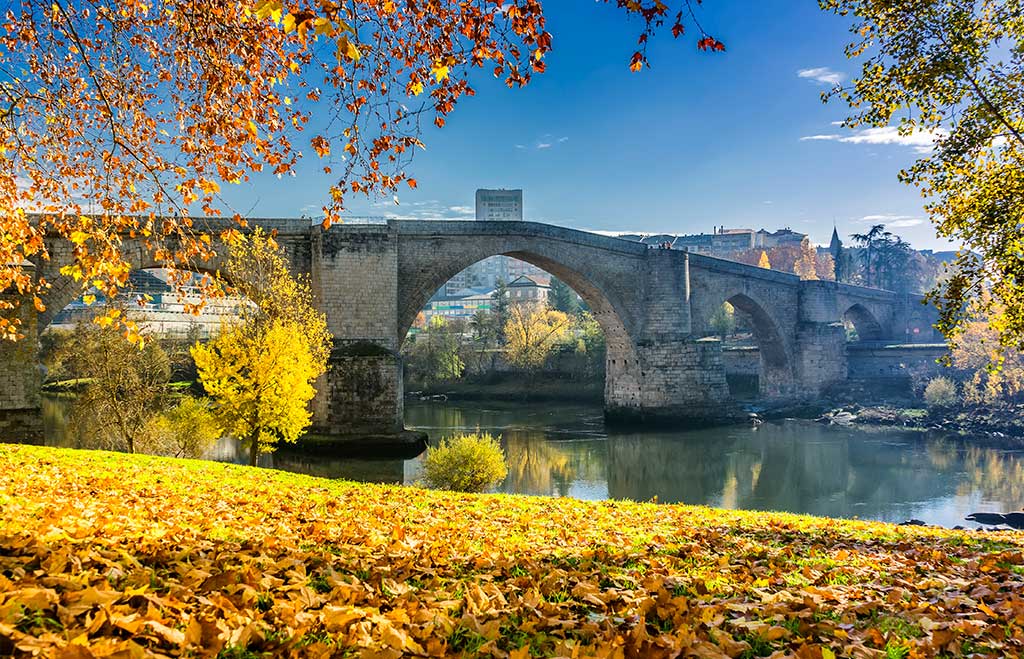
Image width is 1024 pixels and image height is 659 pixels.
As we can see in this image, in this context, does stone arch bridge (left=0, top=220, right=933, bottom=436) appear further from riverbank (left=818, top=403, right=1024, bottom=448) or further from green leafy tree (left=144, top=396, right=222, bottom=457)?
riverbank (left=818, top=403, right=1024, bottom=448)

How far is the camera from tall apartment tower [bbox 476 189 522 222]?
162 metres

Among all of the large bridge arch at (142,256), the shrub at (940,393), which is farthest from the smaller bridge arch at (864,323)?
the large bridge arch at (142,256)

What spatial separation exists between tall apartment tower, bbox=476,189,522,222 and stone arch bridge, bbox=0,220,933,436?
371ft

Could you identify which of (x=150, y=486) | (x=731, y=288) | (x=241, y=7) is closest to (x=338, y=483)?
(x=150, y=486)

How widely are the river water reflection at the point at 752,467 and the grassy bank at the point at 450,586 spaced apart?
1311 cm

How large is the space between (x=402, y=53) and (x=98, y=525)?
12.2 ft

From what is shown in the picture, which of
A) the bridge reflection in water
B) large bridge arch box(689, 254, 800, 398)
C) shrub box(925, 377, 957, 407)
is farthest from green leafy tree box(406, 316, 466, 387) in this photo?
shrub box(925, 377, 957, 407)

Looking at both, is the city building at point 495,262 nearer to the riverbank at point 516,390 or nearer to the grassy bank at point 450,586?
the riverbank at point 516,390

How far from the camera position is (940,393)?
36.7m

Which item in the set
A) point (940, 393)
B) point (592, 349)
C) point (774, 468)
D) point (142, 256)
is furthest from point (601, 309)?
point (142, 256)

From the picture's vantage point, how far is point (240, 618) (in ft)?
9.04

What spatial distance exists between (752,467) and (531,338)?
24.3m

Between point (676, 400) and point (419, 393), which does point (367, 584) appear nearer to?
point (676, 400)

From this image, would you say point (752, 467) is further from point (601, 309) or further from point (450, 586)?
point (450, 586)
